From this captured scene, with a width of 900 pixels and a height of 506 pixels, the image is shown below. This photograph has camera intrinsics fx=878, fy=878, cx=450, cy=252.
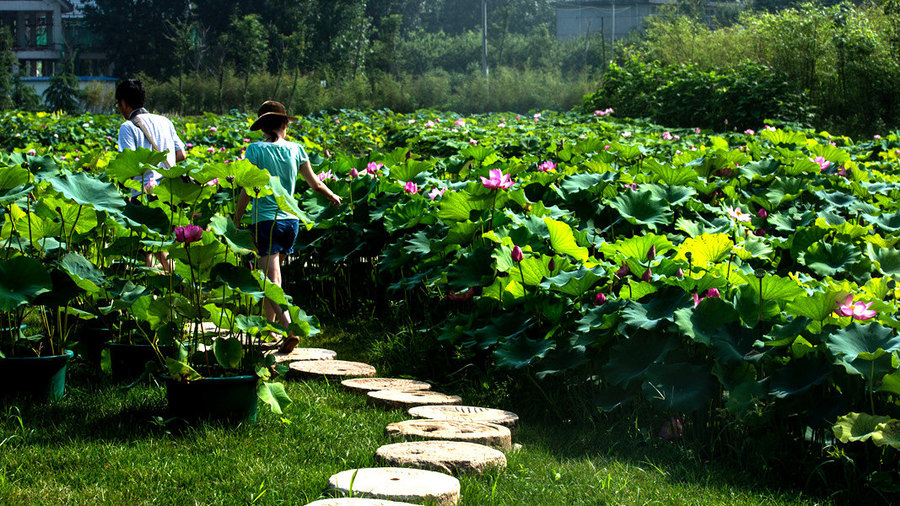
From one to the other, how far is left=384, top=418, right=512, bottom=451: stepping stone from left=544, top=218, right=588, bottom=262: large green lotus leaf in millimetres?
927

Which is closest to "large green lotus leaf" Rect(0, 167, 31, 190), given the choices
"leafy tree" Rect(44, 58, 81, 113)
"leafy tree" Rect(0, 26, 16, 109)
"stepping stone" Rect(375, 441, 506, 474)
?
"stepping stone" Rect(375, 441, 506, 474)

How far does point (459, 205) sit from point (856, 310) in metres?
2.19

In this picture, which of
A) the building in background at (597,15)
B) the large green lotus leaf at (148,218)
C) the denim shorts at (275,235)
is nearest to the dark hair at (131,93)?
the denim shorts at (275,235)

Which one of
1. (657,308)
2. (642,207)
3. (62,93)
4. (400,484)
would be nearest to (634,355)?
(657,308)

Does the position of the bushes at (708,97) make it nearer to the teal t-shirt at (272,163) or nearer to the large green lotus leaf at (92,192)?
the teal t-shirt at (272,163)

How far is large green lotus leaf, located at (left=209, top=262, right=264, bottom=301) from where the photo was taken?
3.21 metres

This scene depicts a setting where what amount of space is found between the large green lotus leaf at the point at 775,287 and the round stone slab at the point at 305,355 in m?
2.36

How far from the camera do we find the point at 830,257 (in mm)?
4094

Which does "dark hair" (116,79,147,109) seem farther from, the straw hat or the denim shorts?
the denim shorts

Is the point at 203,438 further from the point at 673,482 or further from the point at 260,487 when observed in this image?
the point at 673,482

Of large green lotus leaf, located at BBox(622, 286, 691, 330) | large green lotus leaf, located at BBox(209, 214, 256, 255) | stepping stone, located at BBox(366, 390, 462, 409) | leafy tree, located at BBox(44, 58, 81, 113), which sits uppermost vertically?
large green lotus leaf, located at BBox(209, 214, 256, 255)

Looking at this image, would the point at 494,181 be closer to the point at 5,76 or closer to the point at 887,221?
the point at 887,221

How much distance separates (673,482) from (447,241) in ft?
6.66

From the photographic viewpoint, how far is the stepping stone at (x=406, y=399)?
3811 millimetres
